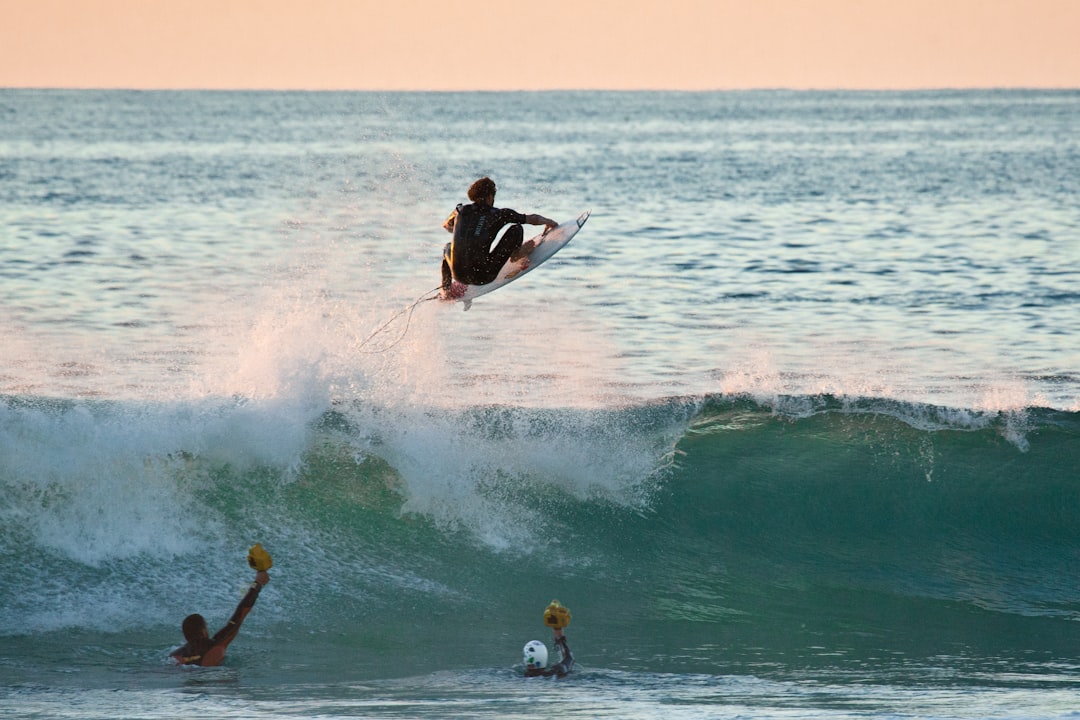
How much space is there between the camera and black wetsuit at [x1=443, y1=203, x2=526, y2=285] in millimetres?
11844

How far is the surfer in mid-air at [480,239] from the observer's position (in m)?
11.8

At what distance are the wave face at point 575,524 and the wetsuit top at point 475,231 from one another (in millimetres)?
1924

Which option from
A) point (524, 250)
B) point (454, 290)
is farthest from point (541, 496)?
point (524, 250)

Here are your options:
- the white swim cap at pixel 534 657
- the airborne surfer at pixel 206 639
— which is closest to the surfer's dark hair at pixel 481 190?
the airborne surfer at pixel 206 639

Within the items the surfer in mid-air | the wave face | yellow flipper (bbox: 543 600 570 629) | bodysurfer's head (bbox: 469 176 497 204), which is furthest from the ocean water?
bodysurfer's head (bbox: 469 176 497 204)

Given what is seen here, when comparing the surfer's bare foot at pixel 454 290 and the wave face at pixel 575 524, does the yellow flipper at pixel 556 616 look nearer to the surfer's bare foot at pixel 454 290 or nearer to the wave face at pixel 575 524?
the wave face at pixel 575 524

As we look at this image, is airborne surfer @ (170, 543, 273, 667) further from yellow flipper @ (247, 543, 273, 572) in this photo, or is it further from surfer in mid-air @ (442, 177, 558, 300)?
surfer in mid-air @ (442, 177, 558, 300)

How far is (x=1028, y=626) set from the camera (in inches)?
437

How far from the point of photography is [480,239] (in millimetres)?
12023

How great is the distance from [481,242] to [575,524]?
8.77 feet

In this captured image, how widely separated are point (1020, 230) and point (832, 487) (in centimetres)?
Result: 2432

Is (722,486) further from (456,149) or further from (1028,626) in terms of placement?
(456,149)

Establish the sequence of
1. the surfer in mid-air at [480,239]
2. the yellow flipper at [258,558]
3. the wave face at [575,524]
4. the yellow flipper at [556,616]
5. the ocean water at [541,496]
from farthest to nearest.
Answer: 1. the surfer in mid-air at [480,239]
2. the wave face at [575,524]
3. the ocean water at [541,496]
4. the yellow flipper at [258,558]
5. the yellow flipper at [556,616]

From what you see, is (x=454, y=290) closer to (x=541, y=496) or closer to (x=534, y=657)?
(x=541, y=496)
